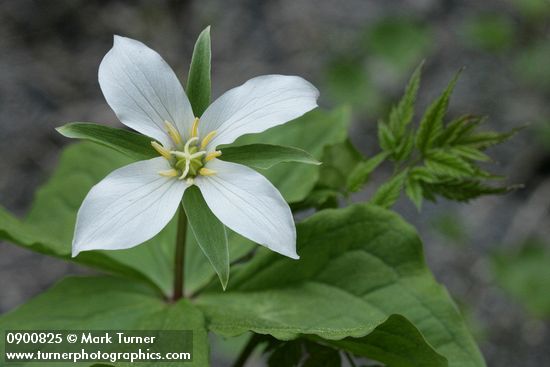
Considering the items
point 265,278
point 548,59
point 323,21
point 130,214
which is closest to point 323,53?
point 323,21

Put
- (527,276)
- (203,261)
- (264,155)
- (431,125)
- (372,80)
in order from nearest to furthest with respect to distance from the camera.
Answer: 1. (264,155)
2. (431,125)
3. (203,261)
4. (527,276)
5. (372,80)

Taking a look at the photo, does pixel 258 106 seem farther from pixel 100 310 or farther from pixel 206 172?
pixel 100 310

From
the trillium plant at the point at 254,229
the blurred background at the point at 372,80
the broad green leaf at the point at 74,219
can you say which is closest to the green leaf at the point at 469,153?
the trillium plant at the point at 254,229

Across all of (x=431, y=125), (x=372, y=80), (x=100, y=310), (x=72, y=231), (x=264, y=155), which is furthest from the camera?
(x=372, y=80)

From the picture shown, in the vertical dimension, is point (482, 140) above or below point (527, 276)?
below

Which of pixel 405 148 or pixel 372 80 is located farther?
pixel 372 80

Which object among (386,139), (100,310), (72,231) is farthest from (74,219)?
(386,139)

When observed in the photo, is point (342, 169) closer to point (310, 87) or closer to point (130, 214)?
point (310, 87)

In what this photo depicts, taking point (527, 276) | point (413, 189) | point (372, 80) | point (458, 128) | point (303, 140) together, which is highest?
point (372, 80)
